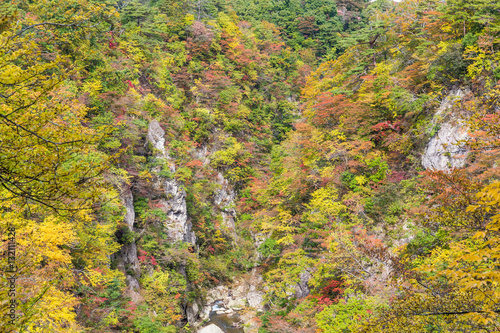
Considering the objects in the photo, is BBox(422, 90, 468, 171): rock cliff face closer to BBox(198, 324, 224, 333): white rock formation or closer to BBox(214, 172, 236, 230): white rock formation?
BBox(198, 324, 224, 333): white rock formation

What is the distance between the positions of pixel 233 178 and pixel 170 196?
7871 mm

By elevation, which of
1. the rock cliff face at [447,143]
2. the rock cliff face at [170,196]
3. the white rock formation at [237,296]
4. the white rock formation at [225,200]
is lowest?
the white rock formation at [237,296]

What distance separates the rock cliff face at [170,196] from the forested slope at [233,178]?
12 cm

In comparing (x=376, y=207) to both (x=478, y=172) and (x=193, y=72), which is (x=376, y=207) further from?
(x=193, y=72)

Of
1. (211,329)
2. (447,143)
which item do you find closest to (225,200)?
(211,329)

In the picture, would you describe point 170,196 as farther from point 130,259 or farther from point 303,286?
point 303,286

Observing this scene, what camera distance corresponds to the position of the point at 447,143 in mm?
10859

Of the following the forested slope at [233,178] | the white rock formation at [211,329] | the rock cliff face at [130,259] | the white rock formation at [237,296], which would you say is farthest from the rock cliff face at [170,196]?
the white rock formation at [211,329]

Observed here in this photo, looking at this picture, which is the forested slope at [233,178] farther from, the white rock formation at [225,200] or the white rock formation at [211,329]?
the white rock formation at [211,329]

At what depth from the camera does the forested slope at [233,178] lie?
3443 mm

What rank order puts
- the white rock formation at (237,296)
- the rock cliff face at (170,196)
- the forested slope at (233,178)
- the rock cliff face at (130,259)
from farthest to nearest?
the white rock formation at (237,296), the rock cliff face at (170,196), the rock cliff face at (130,259), the forested slope at (233,178)

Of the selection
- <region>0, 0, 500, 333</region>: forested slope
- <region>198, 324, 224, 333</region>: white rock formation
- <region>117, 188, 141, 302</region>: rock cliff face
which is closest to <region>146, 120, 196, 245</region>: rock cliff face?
<region>0, 0, 500, 333</region>: forested slope

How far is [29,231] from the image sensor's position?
682 cm

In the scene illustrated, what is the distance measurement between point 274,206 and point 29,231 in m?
15.5
